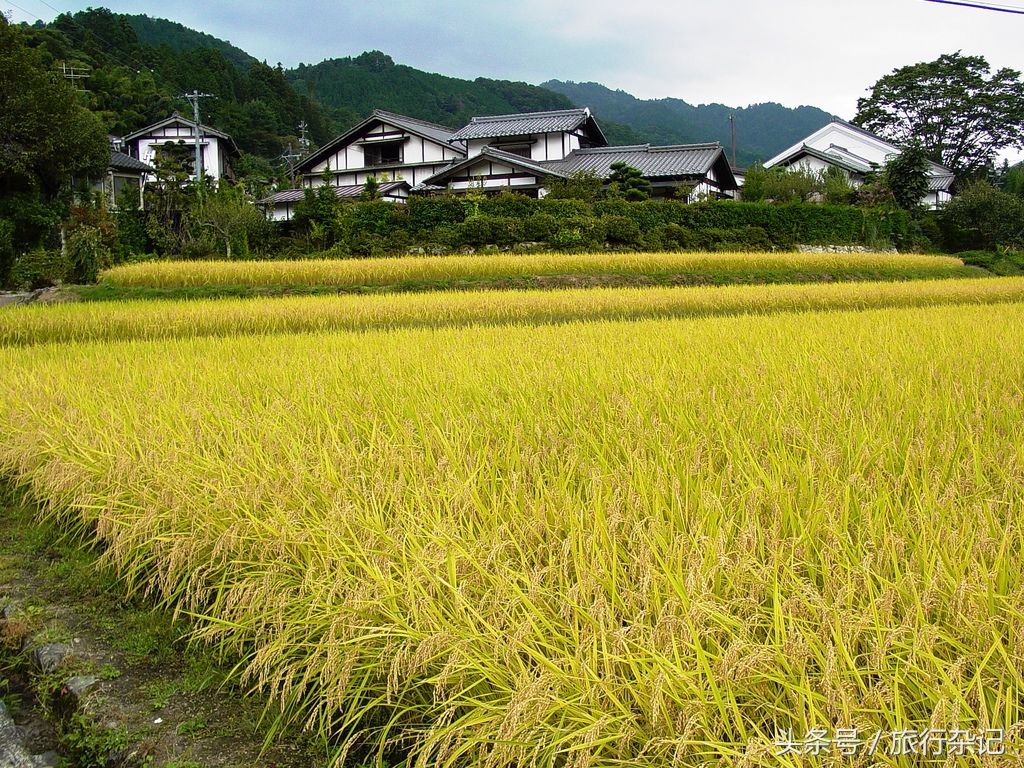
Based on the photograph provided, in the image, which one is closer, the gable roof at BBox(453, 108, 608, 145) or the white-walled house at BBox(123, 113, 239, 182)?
the gable roof at BBox(453, 108, 608, 145)

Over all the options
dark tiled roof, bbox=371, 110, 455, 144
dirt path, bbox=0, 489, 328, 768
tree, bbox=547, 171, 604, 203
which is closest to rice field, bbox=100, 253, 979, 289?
tree, bbox=547, 171, 604, 203

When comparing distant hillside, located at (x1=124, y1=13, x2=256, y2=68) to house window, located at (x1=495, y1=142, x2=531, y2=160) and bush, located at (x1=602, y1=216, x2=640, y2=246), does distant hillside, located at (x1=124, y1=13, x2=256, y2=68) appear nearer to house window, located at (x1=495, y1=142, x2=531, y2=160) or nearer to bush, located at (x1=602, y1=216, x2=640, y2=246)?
house window, located at (x1=495, y1=142, x2=531, y2=160)

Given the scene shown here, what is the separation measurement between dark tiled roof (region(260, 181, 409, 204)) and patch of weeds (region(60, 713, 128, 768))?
24617 millimetres

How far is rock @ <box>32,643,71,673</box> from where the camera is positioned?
2.19m

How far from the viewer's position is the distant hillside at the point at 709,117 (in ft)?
250

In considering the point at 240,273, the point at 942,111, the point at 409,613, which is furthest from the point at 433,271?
the point at 942,111

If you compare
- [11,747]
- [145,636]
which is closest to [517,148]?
[145,636]

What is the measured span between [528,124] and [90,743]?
2763 centimetres

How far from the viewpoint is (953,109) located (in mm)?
37094

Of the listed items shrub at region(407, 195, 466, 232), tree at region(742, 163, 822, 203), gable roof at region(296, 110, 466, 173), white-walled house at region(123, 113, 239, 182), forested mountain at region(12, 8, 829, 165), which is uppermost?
forested mountain at region(12, 8, 829, 165)

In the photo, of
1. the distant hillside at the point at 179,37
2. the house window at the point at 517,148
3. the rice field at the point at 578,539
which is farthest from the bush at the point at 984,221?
the distant hillside at the point at 179,37

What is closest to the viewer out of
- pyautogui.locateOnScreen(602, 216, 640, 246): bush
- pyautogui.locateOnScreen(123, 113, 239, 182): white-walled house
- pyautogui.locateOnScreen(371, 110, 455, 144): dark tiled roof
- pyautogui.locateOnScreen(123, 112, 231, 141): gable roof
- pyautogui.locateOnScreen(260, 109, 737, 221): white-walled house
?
pyautogui.locateOnScreen(602, 216, 640, 246): bush

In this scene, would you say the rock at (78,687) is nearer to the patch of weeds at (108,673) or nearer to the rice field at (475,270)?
the patch of weeds at (108,673)

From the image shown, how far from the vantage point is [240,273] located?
42.0ft
